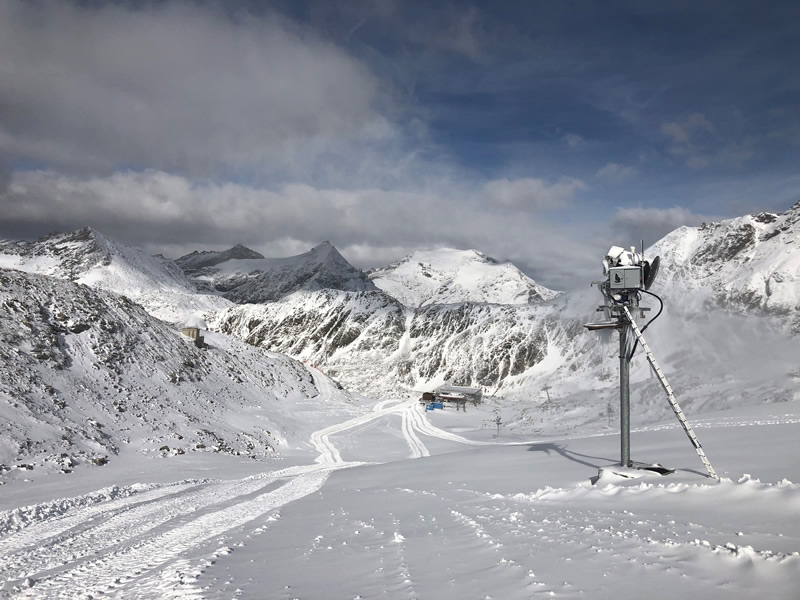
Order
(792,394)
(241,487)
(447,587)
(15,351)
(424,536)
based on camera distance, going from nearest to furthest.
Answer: (447,587) < (424,536) < (241,487) < (15,351) < (792,394)

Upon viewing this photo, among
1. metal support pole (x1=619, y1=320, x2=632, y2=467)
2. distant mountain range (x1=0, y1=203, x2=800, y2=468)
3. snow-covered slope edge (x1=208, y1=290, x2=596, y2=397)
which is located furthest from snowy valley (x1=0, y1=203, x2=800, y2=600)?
snow-covered slope edge (x1=208, y1=290, x2=596, y2=397)

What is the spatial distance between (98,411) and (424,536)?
22852mm

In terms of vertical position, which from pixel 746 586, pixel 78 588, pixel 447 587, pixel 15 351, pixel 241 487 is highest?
pixel 15 351

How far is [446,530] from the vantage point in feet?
30.7

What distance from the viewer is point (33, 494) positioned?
15492 millimetres

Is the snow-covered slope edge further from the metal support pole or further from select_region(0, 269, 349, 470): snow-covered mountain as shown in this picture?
the metal support pole

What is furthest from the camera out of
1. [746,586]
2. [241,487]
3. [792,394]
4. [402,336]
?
[402,336]

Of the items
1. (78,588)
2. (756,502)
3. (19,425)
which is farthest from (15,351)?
(756,502)

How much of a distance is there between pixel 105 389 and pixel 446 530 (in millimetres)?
25199

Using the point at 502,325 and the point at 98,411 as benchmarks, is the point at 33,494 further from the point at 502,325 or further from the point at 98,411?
the point at 502,325

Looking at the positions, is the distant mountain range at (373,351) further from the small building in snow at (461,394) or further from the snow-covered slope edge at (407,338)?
the small building in snow at (461,394)

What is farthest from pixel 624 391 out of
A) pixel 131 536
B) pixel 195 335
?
pixel 195 335

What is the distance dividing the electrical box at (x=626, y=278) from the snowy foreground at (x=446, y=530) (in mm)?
4476

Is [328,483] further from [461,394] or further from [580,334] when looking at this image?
[580,334]
